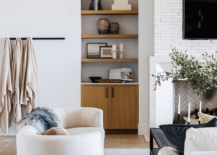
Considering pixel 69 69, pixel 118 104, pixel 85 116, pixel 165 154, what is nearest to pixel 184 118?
pixel 118 104

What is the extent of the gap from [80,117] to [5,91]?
1487 mm

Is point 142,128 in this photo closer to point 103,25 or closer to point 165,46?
point 165,46

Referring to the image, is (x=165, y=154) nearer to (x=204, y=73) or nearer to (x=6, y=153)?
(x=204, y=73)

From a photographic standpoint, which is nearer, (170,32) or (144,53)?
(170,32)

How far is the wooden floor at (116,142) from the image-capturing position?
313 cm

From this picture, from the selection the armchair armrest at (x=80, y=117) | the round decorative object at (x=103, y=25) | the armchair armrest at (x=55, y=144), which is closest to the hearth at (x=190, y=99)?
the round decorative object at (x=103, y=25)

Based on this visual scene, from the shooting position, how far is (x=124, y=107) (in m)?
3.77

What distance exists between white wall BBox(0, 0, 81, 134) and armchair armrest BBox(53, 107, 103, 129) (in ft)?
3.31

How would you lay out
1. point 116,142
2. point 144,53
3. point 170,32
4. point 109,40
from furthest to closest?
point 109,40 → point 144,53 → point 170,32 → point 116,142

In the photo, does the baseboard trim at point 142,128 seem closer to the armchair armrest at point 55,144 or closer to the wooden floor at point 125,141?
the wooden floor at point 125,141

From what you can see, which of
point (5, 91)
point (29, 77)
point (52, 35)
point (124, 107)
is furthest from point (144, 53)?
point (5, 91)

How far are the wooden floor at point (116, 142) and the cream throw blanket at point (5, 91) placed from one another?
0.28 m

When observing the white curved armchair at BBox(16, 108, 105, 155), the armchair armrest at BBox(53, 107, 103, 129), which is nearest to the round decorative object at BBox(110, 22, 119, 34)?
the armchair armrest at BBox(53, 107, 103, 129)

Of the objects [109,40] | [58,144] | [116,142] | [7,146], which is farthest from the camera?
[109,40]
